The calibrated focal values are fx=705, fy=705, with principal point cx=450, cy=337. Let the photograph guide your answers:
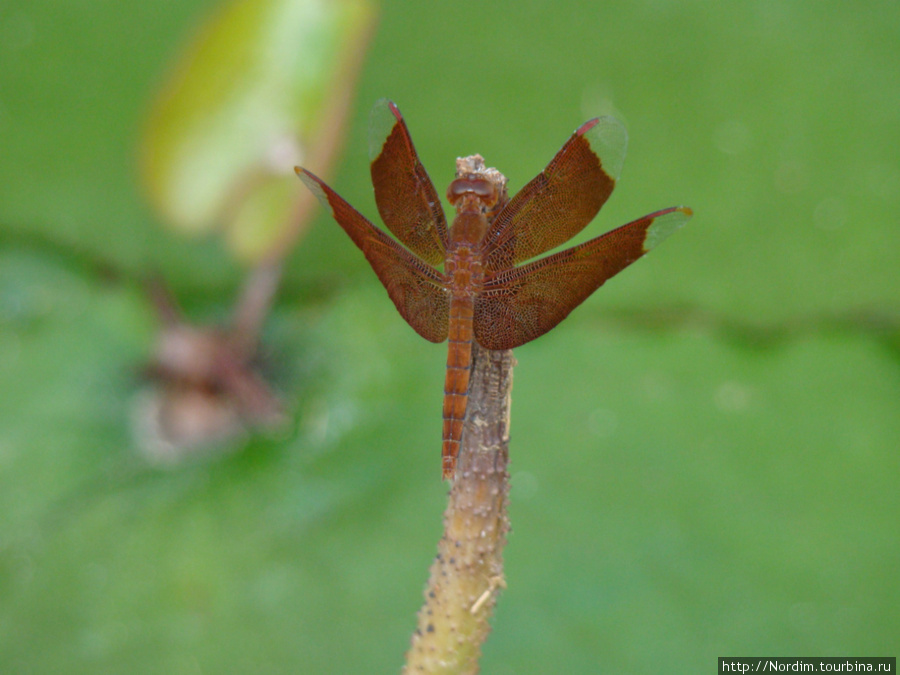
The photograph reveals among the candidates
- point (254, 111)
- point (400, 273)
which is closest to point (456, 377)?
point (400, 273)

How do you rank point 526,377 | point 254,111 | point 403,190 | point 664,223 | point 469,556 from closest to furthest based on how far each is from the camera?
point 469,556
point 664,223
point 403,190
point 254,111
point 526,377

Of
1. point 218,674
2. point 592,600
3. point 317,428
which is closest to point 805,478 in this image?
point 592,600

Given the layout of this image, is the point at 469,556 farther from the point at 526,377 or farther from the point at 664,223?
the point at 526,377

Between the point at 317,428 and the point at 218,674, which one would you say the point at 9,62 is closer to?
the point at 317,428

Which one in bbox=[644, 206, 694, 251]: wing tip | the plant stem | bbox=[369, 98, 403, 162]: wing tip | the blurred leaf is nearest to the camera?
the plant stem

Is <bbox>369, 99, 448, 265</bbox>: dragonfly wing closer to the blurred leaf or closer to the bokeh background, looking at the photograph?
the blurred leaf

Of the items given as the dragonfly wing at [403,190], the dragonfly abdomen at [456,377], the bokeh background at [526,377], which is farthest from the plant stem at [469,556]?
the bokeh background at [526,377]

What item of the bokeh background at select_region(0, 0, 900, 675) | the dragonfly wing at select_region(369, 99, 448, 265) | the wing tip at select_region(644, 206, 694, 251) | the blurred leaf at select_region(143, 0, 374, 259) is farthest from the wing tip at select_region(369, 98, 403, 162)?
the bokeh background at select_region(0, 0, 900, 675)
